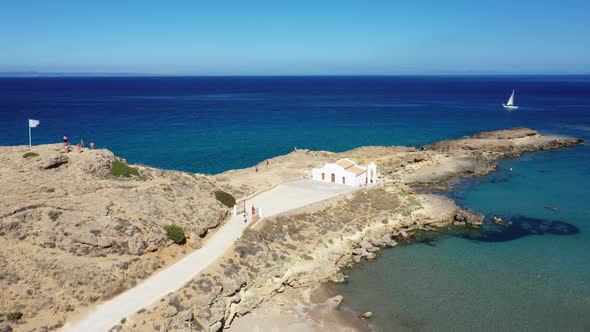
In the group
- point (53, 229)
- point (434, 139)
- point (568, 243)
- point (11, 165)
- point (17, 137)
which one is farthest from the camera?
point (434, 139)

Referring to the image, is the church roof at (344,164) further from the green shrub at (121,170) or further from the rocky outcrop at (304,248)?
the green shrub at (121,170)

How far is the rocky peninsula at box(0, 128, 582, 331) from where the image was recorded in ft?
80.2

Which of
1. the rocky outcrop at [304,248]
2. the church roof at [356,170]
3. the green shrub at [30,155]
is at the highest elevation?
the green shrub at [30,155]

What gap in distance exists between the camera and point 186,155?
76500mm

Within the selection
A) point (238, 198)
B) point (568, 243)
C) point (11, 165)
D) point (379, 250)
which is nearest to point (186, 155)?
point (238, 198)

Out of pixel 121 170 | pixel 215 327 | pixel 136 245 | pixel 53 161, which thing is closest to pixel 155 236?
pixel 136 245

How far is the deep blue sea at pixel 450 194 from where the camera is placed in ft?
99.5

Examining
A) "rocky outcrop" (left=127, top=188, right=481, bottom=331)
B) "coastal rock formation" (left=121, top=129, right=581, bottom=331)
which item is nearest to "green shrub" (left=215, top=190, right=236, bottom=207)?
"rocky outcrop" (left=127, top=188, right=481, bottom=331)

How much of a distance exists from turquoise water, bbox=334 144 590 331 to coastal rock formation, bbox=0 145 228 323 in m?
14.4

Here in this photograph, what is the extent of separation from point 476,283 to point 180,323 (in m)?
22.6

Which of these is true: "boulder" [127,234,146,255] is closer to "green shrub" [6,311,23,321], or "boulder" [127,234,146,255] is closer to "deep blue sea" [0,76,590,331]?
"green shrub" [6,311,23,321]

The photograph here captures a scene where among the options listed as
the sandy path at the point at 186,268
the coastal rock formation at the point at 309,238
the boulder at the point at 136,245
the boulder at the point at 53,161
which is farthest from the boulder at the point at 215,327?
the boulder at the point at 53,161

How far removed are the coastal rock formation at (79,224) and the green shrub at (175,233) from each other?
444 mm

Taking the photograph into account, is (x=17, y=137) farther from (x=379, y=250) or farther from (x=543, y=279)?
(x=543, y=279)
